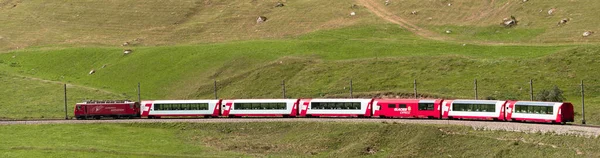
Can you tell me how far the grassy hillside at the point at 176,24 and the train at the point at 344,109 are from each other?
5154cm

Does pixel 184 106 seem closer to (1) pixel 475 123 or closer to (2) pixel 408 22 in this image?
(1) pixel 475 123

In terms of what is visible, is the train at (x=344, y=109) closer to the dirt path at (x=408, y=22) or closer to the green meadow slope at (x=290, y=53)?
the green meadow slope at (x=290, y=53)

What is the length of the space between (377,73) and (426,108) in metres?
31.4

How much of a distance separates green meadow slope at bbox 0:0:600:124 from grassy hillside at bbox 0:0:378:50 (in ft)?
0.82

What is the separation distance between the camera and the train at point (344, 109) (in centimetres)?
9175

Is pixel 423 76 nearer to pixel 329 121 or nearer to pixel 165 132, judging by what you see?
pixel 329 121

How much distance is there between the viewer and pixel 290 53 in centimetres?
15162

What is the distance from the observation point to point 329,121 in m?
102

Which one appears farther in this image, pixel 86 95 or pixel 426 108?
pixel 86 95

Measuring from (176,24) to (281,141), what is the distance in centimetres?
9659

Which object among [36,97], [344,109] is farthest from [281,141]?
[36,97]

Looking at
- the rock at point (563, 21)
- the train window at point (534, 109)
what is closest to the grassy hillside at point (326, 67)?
the train window at point (534, 109)

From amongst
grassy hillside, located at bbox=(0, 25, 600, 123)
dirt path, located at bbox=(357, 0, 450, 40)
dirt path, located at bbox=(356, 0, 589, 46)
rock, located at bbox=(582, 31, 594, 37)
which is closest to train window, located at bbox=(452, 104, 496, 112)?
grassy hillside, located at bbox=(0, 25, 600, 123)

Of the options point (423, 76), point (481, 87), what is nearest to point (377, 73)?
point (423, 76)
